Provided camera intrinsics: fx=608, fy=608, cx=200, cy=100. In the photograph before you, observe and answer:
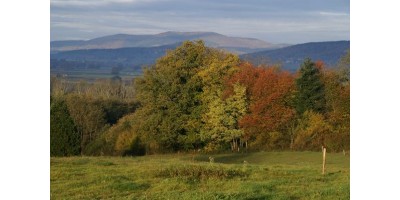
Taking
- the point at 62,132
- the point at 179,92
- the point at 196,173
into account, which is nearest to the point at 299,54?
the point at 179,92

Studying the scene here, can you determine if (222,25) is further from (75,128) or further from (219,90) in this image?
(75,128)

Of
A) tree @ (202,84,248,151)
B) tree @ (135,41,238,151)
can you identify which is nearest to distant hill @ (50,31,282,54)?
tree @ (135,41,238,151)

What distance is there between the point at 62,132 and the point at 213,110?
10.4 ft

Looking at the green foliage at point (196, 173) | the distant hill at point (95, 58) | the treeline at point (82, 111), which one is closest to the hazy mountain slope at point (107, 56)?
the distant hill at point (95, 58)

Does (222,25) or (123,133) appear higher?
(222,25)

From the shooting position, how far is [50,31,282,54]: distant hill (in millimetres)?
10867

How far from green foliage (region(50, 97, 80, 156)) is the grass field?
0.23 m

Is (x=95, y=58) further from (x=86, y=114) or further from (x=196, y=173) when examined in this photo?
(x=196, y=173)

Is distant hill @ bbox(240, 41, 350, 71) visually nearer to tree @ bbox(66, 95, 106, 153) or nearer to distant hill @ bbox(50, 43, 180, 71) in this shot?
distant hill @ bbox(50, 43, 180, 71)

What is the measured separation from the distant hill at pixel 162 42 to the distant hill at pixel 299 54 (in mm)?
397

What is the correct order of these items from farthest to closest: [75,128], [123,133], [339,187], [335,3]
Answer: [123,133] → [75,128] → [335,3] → [339,187]
